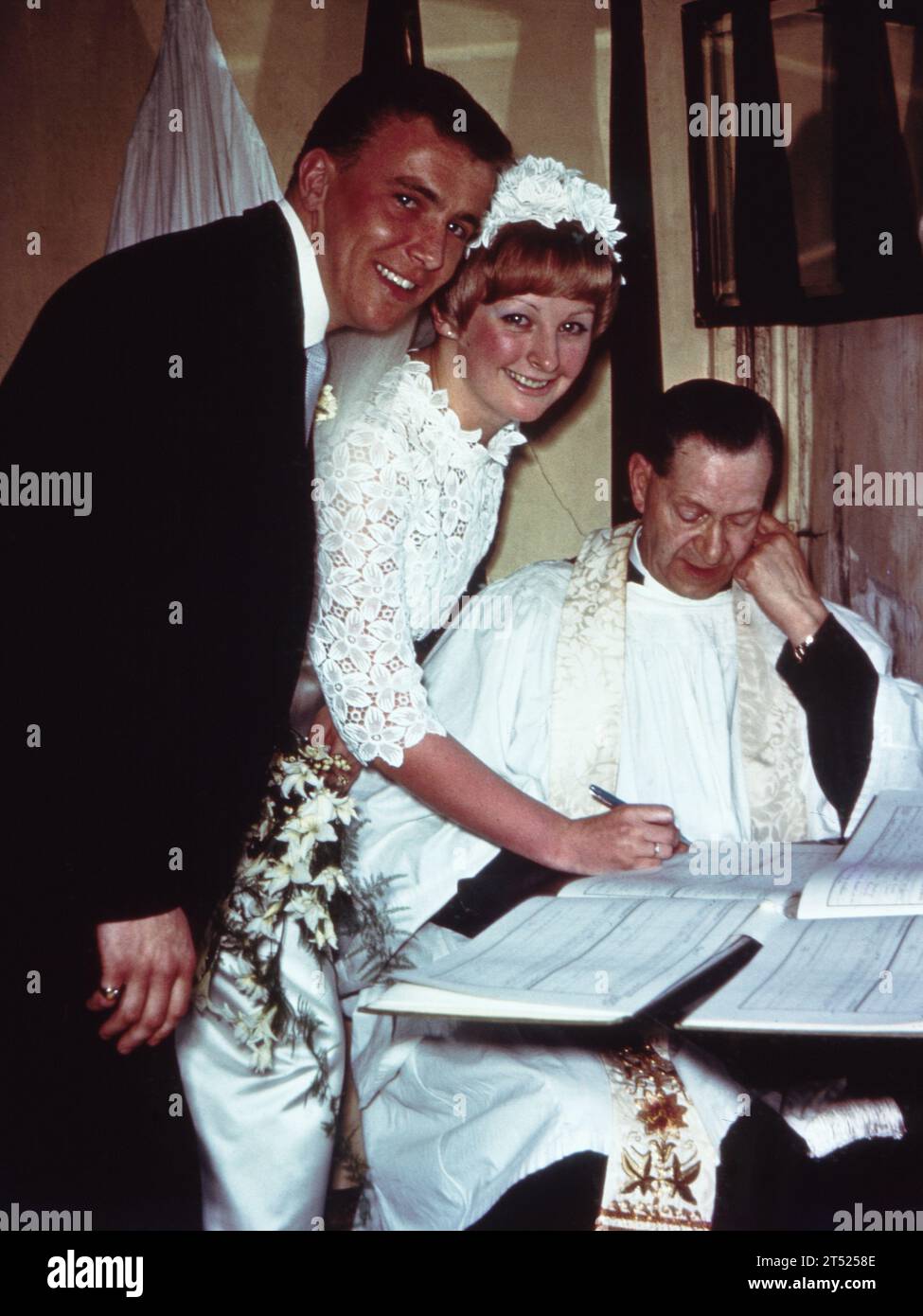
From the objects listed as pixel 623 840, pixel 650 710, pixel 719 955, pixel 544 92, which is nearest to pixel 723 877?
pixel 623 840

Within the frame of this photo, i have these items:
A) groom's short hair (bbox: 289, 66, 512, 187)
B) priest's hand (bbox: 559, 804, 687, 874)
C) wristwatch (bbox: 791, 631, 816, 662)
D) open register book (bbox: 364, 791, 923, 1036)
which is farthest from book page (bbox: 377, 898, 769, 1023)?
groom's short hair (bbox: 289, 66, 512, 187)

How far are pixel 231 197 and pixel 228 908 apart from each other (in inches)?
48.4

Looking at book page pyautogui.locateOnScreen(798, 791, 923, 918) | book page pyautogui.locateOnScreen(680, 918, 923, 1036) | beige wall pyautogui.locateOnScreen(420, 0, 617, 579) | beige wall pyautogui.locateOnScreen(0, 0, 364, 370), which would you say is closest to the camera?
book page pyautogui.locateOnScreen(680, 918, 923, 1036)

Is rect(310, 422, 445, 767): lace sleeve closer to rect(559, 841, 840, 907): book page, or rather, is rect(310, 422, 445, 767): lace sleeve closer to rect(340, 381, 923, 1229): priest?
rect(340, 381, 923, 1229): priest

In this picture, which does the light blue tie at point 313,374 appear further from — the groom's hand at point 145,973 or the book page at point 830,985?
the book page at point 830,985

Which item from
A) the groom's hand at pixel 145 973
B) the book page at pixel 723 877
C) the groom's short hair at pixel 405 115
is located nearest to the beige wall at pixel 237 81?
the groom's short hair at pixel 405 115

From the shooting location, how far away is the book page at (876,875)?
151 centimetres

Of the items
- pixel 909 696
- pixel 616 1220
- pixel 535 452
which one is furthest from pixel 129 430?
pixel 909 696

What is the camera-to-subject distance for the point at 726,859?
1925 millimetres

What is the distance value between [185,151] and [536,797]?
131cm

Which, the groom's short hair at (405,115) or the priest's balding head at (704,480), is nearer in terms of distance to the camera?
the groom's short hair at (405,115)

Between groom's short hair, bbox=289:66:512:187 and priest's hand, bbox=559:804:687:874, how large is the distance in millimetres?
1095

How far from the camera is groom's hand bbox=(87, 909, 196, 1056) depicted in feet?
5.16

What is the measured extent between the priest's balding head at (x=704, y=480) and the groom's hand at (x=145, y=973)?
3.94 feet
